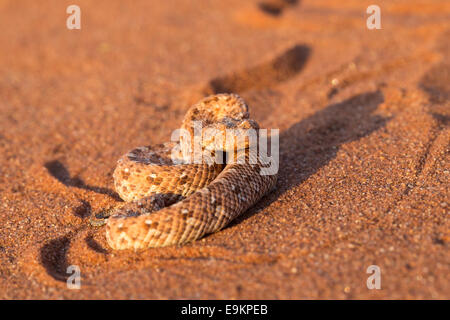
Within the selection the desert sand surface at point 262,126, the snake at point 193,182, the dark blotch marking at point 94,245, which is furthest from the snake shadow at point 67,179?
the dark blotch marking at point 94,245

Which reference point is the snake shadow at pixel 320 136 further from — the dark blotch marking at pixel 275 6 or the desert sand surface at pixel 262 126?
the dark blotch marking at pixel 275 6

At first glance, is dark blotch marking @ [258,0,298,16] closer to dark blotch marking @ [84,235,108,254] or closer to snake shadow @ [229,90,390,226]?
snake shadow @ [229,90,390,226]

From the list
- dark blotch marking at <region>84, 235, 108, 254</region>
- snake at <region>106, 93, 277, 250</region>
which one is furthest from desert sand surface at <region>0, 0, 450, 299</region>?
snake at <region>106, 93, 277, 250</region>

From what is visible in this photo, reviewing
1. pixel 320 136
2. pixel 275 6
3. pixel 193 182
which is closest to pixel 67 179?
pixel 193 182

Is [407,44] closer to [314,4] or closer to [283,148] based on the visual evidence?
[314,4]
